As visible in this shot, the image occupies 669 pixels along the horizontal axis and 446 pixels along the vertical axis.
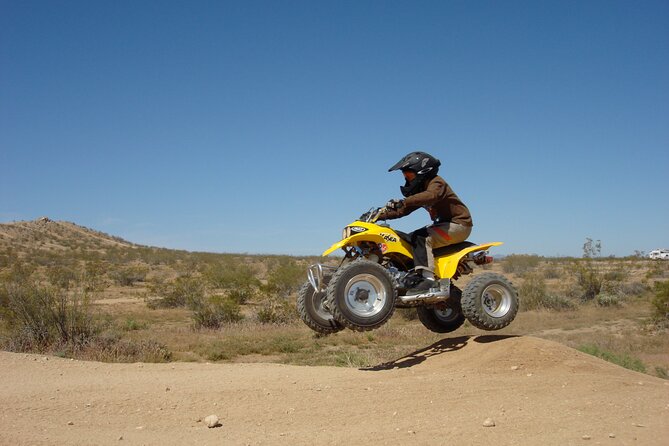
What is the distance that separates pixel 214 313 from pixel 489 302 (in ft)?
37.9

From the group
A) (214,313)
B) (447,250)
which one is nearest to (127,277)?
(214,313)

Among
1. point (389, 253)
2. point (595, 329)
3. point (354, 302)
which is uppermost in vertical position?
point (389, 253)

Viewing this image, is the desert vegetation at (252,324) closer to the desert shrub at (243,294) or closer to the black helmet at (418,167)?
the desert shrub at (243,294)

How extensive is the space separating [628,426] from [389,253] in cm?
361

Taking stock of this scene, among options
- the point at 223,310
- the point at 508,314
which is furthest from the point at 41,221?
the point at 508,314

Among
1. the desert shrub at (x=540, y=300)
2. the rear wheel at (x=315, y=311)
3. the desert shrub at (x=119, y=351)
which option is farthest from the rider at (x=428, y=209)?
the desert shrub at (x=540, y=300)

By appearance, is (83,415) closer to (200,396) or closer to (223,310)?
(200,396)

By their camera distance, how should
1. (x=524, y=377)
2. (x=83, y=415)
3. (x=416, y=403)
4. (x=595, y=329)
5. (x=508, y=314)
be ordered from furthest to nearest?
(x=595, y=329) → (x=508, y=314) → (x=524, y=377) → (x=416, y=403) → (x=83, y=415)

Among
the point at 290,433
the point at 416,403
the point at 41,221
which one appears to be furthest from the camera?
the point at 41,221

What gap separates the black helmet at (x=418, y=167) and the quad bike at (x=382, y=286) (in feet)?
2.32

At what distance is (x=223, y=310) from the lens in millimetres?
18562

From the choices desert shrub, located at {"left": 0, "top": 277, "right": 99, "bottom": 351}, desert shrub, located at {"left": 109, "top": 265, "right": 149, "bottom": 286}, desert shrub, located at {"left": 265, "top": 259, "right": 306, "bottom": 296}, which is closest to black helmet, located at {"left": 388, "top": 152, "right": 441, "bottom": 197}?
desert shrub, located at {"left": 0, "top": 277, "right": 99, "bottom": 351}

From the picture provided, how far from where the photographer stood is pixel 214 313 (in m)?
18.3

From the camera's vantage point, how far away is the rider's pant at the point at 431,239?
814cm
